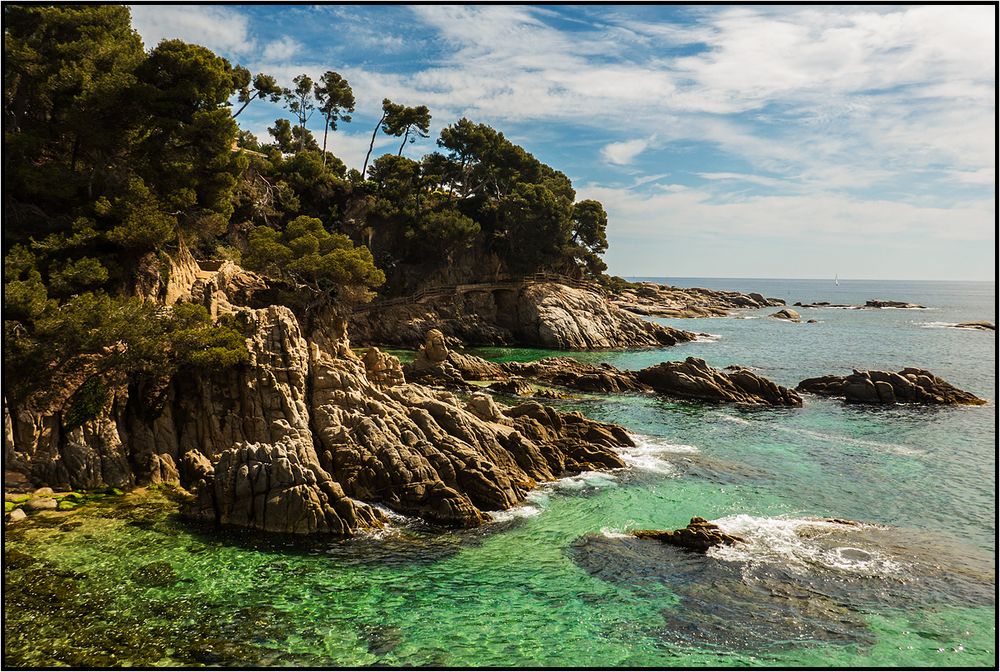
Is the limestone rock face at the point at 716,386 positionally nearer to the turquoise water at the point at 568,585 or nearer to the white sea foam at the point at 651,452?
the white sea foam at the point at 651,452

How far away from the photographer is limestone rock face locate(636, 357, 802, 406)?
171 ft

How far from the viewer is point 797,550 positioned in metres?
23.4

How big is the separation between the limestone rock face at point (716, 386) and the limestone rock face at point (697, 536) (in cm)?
2987

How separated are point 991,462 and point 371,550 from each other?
3710cm

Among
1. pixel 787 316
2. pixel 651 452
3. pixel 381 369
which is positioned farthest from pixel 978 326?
pixel 381 369

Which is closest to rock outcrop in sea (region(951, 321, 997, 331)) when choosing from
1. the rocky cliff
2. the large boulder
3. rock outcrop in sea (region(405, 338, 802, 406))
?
the large boulder

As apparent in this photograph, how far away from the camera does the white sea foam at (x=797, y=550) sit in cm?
2231

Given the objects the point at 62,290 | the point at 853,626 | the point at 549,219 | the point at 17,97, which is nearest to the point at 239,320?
the point at 62,290

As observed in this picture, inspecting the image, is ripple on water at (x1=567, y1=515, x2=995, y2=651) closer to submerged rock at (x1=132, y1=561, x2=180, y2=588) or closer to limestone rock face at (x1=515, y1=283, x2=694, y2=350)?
Answer: submerged rock at (x1=132, y1=561, x2=180, y2=588)

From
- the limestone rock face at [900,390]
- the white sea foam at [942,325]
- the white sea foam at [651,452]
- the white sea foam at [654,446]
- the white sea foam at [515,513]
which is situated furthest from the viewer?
the white sea foam at [942,325]

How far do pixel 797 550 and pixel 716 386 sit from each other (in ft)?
100

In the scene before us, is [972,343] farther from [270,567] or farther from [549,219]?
[270,567]

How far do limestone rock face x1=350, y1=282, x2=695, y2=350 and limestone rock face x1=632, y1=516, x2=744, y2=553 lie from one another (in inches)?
2310

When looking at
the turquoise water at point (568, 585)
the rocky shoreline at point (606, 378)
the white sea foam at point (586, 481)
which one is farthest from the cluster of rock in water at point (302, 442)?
the rocky shoreline at point (606, 378)
